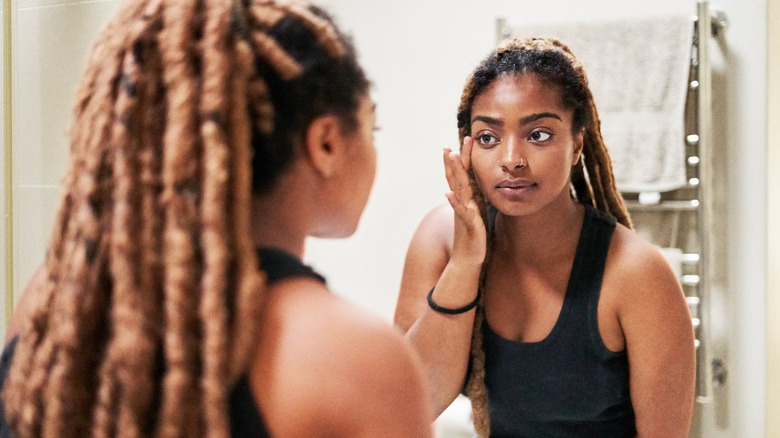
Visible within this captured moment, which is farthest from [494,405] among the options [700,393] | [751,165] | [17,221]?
[17,221]

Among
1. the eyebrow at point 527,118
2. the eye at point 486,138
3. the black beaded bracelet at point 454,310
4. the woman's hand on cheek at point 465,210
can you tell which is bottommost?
the black beaded bracelet at point 454,310

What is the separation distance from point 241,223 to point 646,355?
0.67 m

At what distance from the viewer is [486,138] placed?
0.92 m

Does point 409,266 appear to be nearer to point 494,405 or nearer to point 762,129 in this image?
point 494,405

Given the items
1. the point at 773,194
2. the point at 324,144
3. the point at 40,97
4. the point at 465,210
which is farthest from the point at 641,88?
the point at 40,97

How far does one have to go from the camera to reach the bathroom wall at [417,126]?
3.71 feet

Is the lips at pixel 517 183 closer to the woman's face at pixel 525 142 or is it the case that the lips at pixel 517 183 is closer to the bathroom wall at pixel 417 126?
the woman's face at pixel 525 142

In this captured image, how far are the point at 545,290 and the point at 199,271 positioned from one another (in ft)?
2.16

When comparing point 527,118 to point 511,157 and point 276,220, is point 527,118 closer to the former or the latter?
point 511,157

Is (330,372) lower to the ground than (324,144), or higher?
lower

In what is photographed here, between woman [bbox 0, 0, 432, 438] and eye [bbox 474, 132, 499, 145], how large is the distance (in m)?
0.49

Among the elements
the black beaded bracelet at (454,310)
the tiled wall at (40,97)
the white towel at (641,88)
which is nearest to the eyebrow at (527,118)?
the black beaded bracelet at (454,310)

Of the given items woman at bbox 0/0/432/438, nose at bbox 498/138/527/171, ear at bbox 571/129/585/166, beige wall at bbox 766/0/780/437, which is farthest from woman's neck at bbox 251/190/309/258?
beige wall at bbox 766/0/780/437

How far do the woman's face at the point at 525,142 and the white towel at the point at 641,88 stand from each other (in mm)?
397
